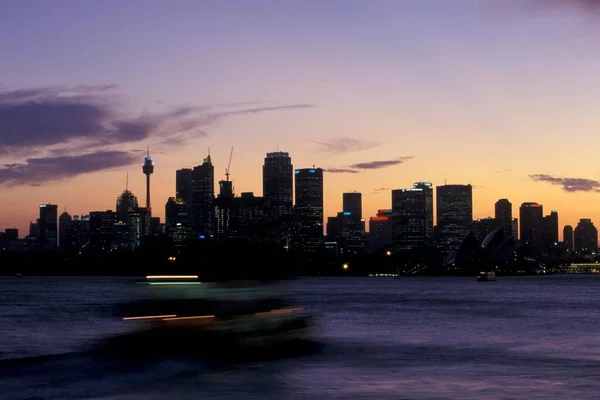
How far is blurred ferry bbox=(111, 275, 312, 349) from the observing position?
28188 millimetres

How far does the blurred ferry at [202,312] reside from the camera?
2819 centimetres

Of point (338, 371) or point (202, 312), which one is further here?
point (202, 312)

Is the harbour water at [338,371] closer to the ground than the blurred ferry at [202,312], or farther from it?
closer to the ground

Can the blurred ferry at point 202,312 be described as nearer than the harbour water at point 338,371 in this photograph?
No

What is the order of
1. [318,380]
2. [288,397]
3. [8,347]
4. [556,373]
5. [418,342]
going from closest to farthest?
[288,397] → [318,380] → [556,373] → [8,347] → [418,342]

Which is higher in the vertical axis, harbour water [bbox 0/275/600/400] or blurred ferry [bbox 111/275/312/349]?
blurred ferry [bbox 111/275/312/349]

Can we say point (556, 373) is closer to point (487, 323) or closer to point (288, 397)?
point (288, 397)

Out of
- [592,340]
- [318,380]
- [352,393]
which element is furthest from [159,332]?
[592,340]

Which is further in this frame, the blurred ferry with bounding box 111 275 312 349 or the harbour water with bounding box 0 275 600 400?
the blurred ferry with bounding box 111 275 312 349

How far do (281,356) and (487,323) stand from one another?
29698 mm

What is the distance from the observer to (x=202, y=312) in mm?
28109

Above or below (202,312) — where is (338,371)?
below

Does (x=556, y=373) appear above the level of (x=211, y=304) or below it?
below

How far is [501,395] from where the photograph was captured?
816 inches
